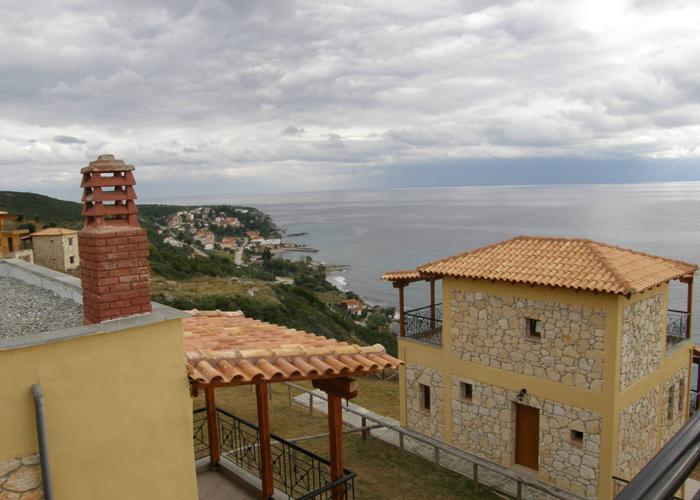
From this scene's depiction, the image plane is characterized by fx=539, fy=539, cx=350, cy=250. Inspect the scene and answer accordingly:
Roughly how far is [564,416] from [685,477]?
12.3 m

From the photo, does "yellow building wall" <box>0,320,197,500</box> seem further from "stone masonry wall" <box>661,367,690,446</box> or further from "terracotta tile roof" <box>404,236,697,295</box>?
"stone masonry wall" <box>661,367,690,446</box>

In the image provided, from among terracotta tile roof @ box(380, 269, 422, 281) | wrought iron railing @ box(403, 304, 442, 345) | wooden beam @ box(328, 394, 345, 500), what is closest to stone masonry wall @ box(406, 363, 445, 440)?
wrought iron railing @ box(403, 304, 442, 345)

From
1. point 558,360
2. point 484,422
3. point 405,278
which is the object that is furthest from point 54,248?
point 558,360

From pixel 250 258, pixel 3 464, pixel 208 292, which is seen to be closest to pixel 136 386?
pixel 3 464

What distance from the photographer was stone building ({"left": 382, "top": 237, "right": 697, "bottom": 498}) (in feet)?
37.4

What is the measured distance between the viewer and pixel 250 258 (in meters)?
90.6

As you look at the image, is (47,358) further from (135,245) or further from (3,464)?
(135,245)

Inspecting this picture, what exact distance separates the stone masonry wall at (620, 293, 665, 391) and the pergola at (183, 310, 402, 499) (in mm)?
7604

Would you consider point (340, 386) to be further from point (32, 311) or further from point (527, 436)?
point (527, 436)

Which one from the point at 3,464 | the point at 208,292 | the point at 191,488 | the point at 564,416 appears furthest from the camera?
the point at 208,292

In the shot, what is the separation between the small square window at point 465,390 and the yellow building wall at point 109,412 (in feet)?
34.5

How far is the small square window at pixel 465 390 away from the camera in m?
14.1

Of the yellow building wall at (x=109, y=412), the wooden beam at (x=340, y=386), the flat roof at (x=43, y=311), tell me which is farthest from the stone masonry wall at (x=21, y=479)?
the wooden beam at (x=340, y=386)

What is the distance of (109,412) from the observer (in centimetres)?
418
